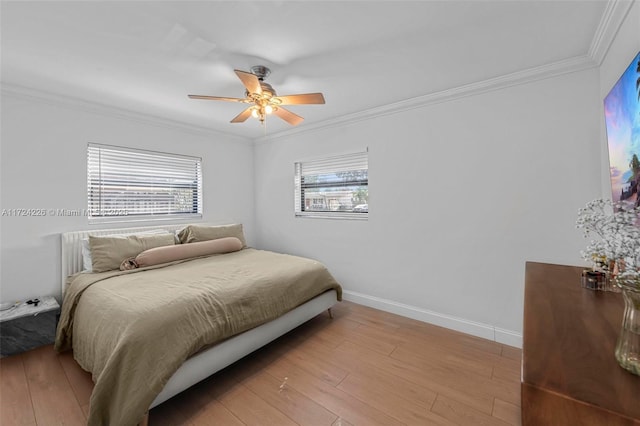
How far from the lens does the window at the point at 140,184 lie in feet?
9.85

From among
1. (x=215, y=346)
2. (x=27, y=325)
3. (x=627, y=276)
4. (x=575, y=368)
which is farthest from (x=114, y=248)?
(x=627, y=276)

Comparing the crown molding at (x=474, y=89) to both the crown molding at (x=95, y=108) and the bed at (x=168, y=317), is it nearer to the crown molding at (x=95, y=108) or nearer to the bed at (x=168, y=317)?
the crown molding at (x=95, y=108)

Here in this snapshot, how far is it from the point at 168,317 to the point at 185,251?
1.46 m

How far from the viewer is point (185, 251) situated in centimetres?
294

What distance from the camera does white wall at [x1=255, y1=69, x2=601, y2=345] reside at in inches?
83.9

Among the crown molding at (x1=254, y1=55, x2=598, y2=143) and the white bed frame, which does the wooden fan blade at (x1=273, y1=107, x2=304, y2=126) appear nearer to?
the crown molding at (x1=254, y1=55, x2=598, y2=143)

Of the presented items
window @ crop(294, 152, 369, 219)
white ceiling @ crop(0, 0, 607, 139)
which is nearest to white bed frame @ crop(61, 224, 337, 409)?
window @ crop(294, 152, 369, 219)

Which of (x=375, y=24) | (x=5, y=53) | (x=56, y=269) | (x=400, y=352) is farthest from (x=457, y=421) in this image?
(x=5, y=53)

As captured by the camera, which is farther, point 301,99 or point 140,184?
point 140,184

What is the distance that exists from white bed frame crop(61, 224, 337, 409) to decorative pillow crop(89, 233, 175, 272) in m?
0.35

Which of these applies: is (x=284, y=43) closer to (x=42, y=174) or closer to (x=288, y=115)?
(x=288, y=115)

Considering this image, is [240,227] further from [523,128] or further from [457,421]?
[523,128]

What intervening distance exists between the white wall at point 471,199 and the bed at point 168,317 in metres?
0.87

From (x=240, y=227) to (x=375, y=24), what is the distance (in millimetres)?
2956
